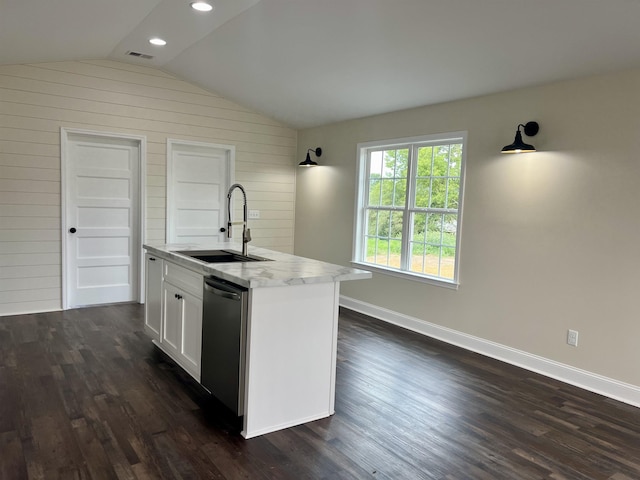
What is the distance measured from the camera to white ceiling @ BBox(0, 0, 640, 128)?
3039 millimetres

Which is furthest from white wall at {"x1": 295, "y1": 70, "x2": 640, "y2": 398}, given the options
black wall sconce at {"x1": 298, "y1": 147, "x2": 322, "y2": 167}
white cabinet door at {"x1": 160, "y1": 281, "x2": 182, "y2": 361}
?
white cabinet door at {"x1": 160, "y1": 281, "x2": 182, "y2": 361}

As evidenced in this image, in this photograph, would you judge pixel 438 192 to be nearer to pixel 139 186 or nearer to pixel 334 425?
pixel 334 425

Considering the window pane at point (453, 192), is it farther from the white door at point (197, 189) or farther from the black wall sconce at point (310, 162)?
the white door at point (197, 189)

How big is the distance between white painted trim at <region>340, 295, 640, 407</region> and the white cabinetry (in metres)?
2.48

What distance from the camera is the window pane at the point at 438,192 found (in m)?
4.68

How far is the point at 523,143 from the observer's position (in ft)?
12.4

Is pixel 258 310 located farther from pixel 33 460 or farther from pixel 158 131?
pixel 158 131

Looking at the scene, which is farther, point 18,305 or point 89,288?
point 89,288

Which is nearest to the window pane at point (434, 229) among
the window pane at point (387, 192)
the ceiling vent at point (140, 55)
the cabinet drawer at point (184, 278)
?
the window pane at point (387, 192)

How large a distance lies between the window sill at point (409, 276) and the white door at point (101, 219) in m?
2.74

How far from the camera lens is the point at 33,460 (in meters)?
2.33

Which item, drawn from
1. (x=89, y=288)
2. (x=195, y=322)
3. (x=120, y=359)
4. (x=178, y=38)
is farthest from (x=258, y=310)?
(x=89, y=288)

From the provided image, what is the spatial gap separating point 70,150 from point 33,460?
12.6ft

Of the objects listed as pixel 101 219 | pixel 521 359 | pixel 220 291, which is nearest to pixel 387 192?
pixel 521 359
